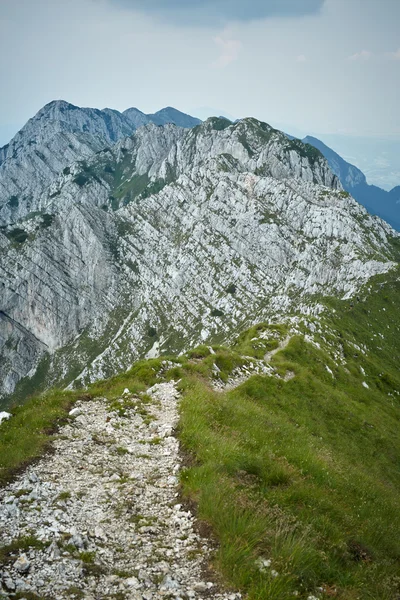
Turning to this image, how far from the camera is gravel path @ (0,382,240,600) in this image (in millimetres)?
6574

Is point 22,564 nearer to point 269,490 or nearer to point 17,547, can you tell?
point 17,547

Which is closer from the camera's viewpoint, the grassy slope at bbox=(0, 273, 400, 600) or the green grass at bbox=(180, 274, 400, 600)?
the green grass at bbox=(180, 274, 400, 600)

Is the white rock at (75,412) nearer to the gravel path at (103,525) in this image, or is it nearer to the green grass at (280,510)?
the gravel path at (103,525)

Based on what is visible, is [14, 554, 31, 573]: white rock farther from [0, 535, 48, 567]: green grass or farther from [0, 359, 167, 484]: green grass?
[0, 359, 167, 484]: green grass

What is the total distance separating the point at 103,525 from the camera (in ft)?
28.4

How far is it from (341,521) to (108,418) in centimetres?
1067

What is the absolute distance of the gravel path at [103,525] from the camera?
21.6 feet

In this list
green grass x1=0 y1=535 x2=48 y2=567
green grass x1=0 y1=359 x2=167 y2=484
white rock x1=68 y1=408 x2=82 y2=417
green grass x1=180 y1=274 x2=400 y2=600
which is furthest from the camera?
white rock x1=68 y1=408 x2=82 y2=417

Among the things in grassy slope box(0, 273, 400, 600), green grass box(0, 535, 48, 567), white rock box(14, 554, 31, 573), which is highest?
grassy slope box(0, 273, 400, 600)

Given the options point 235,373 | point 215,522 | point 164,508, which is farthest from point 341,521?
point 235,373

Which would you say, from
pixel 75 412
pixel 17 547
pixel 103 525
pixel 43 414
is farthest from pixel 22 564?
pixel 75 412

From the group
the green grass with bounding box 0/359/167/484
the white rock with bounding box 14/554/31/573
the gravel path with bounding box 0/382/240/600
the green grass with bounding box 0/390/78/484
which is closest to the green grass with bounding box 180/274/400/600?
the gravel path with bounding box 0/382/240/600

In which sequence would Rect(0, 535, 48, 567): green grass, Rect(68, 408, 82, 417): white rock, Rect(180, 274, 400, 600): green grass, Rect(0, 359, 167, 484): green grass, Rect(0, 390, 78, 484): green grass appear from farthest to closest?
Rect(68, 408, 82, 417): white rock
Rect(0, 359, 167, 484): green grass
Rect(0, 390, 78, 484): green grass
Rect(180, 274, 400, 600): green grass
Rect(0, 535, 48, 567): green grass

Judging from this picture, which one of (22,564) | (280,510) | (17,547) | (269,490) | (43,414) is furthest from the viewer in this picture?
(43,414)
